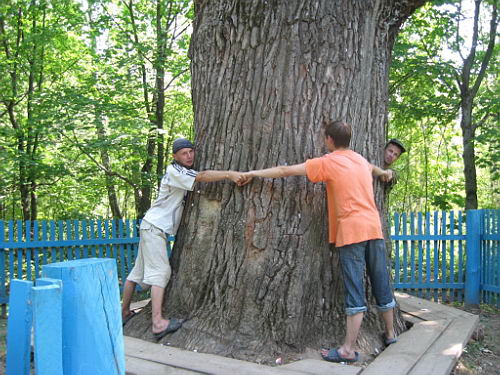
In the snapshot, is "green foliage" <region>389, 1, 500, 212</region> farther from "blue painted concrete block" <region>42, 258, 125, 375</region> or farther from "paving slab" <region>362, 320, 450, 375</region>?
"blue painted concrete block" <region>42, 258, 125, 375</region>

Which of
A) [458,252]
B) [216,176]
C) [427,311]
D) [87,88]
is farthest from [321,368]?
[87,88]

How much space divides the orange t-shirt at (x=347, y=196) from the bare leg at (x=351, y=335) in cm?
56

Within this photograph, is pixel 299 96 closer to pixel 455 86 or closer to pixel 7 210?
pixel 455 86

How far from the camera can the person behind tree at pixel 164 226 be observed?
4051 mm

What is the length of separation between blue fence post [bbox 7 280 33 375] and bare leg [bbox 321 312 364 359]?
2344mm

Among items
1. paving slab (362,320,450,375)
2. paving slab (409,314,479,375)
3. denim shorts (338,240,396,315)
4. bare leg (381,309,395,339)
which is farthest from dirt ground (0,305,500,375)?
denim shorts (338,240,396,315)

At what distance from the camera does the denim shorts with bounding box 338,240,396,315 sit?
357 cm

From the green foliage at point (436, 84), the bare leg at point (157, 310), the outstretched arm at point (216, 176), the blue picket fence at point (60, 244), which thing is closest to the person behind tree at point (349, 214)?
the outstretched arm at point (216, 176)

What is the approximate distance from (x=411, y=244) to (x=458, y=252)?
2.52 ft

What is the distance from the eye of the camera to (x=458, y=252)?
25.2ft

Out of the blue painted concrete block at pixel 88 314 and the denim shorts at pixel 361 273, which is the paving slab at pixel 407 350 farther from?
the blue painted concrete block at pixel 88 314

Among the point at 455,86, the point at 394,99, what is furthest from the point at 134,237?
the point at 455,86

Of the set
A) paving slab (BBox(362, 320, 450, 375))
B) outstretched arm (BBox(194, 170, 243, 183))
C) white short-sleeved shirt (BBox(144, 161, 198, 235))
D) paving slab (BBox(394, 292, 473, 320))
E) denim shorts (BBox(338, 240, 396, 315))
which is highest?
outstretched arm (BBox(194, 170, 243, 183))

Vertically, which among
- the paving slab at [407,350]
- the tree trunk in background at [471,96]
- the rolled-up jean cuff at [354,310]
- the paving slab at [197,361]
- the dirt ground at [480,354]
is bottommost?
the dirt ground at [480,354]
